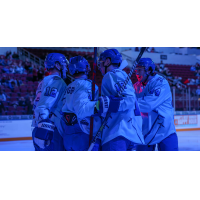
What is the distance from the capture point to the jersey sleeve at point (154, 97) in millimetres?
2537

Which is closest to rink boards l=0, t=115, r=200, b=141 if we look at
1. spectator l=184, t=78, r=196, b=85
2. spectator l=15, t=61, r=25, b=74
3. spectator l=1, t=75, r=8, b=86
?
spectator l=1, t=75, r=8, b=86

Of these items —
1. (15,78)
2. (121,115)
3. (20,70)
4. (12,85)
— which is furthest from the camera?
(20,70)

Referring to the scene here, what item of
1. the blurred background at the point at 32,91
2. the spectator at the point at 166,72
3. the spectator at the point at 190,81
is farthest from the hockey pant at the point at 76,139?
the spectator at the point at 166,72

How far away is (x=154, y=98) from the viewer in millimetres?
2574

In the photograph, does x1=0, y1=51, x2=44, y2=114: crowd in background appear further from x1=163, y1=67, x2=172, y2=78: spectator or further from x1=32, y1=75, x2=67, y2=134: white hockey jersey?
x1=163, y1=67, x2=172, y2=78: spectator

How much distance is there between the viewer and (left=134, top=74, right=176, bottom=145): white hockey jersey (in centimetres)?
257

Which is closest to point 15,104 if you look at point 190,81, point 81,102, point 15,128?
point 15,128

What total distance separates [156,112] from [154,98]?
7.5 inches

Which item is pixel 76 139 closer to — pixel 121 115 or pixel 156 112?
pixel 121 115

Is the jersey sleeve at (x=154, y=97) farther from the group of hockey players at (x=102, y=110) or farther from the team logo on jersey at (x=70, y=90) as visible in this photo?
the team logo on jersey at (x=70, y=90)

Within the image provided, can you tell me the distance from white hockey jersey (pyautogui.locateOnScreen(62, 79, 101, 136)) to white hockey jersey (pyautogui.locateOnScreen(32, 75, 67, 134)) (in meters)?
0.18

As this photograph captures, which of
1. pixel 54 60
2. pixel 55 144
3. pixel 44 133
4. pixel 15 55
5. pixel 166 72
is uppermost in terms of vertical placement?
pixel 15 55
